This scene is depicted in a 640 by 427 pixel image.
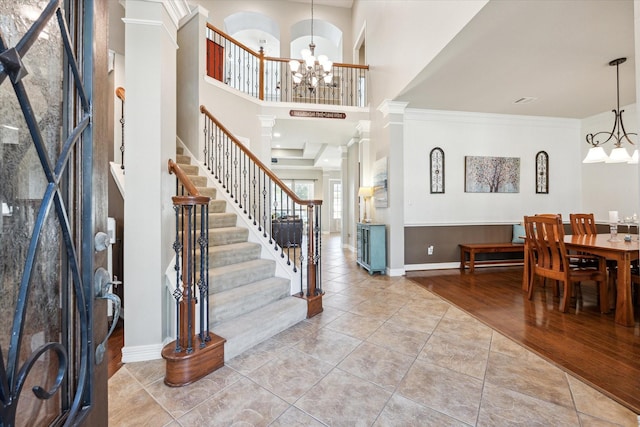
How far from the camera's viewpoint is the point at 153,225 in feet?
6.82

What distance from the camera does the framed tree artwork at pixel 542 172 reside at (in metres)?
5.34

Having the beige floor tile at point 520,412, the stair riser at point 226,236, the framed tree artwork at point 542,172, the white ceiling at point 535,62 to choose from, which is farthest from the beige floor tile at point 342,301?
the framed tree artwork at point 542,172

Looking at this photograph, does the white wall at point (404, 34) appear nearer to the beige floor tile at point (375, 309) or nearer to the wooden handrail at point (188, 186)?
the wooden handrail at point (188, 186)

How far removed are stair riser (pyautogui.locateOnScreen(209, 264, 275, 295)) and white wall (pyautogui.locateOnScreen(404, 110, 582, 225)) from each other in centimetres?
293

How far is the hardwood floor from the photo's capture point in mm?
1847

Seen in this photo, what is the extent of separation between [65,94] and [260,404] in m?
1.71

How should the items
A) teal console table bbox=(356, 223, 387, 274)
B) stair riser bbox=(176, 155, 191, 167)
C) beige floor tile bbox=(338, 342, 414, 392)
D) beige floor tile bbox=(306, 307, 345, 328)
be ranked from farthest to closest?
teal console table bbox=(356, 223, 387, 274) → stair riser bbox=(176, 155, 191, 167) → beige floor tile bbox=(306, 307, 345, 328) → beige floor tile bbox=(338, 342, 414, 392)

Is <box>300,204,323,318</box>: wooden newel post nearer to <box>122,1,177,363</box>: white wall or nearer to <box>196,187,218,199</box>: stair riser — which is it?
<box>122,1,177,363</box>: white wall

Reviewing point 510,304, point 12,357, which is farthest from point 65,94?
point 510,304

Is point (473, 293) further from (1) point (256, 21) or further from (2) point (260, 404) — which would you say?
(1) point (256, 21)

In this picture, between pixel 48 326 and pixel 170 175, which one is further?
pixel 170 175

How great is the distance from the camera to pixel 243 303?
8.10 feet

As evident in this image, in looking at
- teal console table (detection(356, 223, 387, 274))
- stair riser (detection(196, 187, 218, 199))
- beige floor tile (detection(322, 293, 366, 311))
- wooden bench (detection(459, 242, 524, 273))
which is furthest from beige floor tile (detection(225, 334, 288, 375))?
wooden bench (detection(459, 242, 524, 273))

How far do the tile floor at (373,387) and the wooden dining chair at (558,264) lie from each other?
1.21 meters
